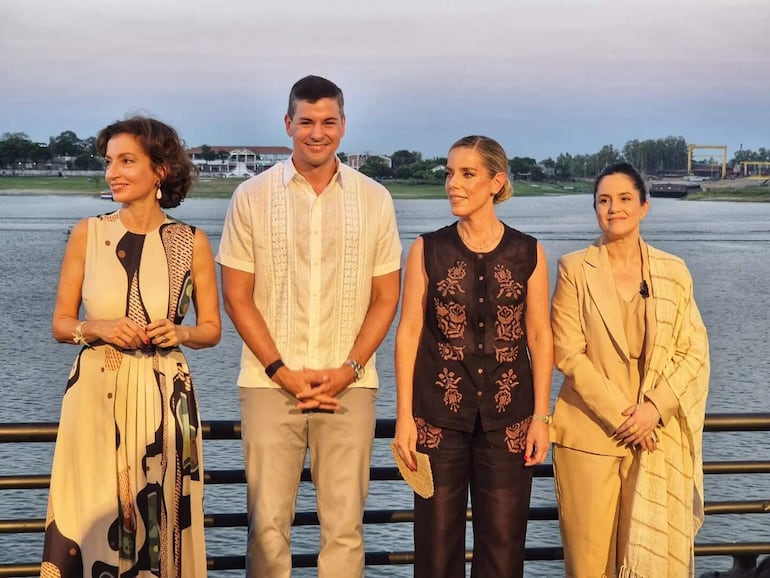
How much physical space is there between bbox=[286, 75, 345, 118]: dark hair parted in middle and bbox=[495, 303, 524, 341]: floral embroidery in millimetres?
892

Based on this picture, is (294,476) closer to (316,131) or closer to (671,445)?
(316,131)

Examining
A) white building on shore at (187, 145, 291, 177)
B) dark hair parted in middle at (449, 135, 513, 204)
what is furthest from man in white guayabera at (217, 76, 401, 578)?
white building on shore at (187, 145, 291, 177)

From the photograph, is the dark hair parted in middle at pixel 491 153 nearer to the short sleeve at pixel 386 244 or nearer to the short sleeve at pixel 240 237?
the short sleeve at pixel 386 244

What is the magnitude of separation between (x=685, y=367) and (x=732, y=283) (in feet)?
127

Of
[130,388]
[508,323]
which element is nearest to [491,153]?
[508,323]

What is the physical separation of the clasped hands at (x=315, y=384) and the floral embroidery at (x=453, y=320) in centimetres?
36

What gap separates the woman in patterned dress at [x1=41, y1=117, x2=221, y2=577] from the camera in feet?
11.8

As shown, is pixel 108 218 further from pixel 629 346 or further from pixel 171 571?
pixel 629 346

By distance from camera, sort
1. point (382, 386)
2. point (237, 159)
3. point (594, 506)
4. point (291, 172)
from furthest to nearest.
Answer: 1. point (237, 159)
2. point (382, 386)
3. point (594, 506)
4. point (291, 172)

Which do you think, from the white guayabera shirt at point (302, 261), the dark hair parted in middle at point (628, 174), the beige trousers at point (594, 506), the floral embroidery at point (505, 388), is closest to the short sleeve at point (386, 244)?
the white guayabera shirt at point (302, 261)

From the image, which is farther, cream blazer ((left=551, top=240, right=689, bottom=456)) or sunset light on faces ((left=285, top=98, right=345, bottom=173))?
cream blazer ((left=551, top=240, right=689, bottom=456))

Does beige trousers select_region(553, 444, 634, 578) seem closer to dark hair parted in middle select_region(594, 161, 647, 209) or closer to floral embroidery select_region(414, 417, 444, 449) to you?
floral embroidery select_region(414, 417, 444, 449)

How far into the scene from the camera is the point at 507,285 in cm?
375

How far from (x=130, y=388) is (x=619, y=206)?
1840mm
